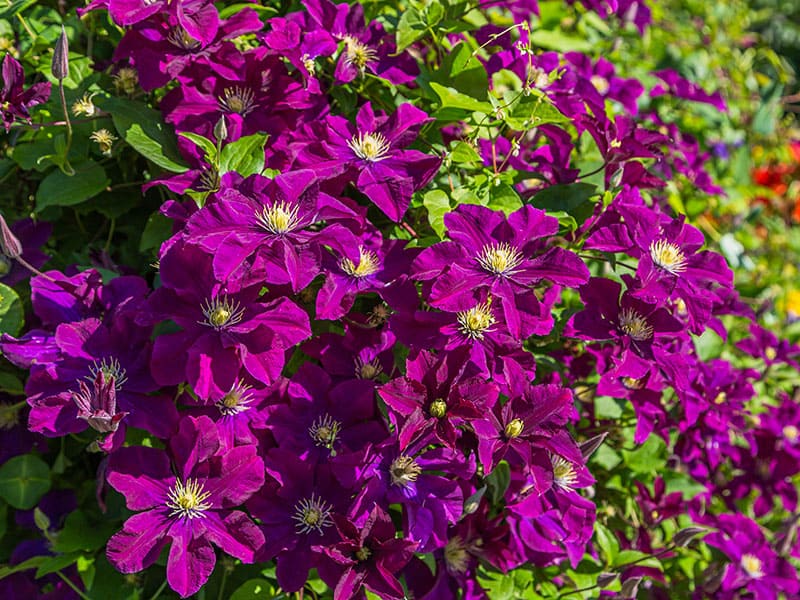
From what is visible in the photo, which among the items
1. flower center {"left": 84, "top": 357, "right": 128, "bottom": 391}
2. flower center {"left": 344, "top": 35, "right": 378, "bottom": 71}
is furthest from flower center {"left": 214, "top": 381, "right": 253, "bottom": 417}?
flower center {"left": 344, "top": 35, "right": 378, "bottom": 71}

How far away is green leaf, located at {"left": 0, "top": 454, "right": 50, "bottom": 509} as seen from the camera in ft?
3.36

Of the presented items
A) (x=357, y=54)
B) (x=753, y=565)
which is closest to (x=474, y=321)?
(x=357, y=54)

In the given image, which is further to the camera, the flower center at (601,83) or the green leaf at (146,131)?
the flower center at (601,83)

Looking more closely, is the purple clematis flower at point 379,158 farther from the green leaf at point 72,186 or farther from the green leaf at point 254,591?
the green leaf at point 254,591

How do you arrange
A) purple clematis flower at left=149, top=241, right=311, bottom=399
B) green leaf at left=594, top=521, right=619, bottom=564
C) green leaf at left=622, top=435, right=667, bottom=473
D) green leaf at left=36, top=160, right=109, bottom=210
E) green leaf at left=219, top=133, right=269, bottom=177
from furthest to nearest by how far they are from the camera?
green leaf at left=622, top=435, right=667, bottom=473
green leaf at left=594, top=521, right=619, bottom=564
green leaf at left=36, top=160, right=109, bottom=210
green leaf at left=219, top=133, right=269, bottom=177
purple clematis flower at left=149, top=241, right=311, bottom=399

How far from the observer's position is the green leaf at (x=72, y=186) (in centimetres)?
103

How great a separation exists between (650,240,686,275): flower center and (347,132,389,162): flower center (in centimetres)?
34

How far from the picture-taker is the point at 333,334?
0.94 meters

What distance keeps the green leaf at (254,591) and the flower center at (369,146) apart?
52 centimetres

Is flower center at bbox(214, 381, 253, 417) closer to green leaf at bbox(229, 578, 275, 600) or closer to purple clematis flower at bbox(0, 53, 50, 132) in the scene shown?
green leaf at bbox(229, 578, 275, 600)

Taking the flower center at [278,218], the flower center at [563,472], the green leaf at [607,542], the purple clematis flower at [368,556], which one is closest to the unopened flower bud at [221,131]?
the flower center at [278,218]

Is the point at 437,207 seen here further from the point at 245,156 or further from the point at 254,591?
the point at 254,591

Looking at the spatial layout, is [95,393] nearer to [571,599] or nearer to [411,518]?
[411,518]

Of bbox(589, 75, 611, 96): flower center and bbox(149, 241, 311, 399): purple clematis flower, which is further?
bbox(589, 75, 611, 96): flower center
